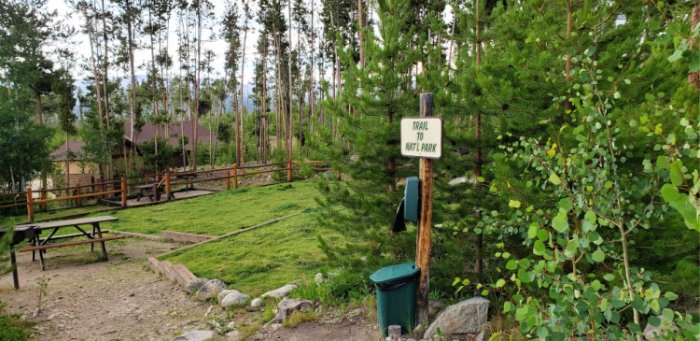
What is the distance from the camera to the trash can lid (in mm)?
3658

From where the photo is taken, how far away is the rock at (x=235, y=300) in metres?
5.32

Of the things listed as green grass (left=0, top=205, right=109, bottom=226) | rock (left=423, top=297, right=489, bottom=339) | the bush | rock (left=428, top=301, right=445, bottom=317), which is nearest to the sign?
rock (left=423, top=297, right=489, bottom=339)

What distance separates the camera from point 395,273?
3.77m

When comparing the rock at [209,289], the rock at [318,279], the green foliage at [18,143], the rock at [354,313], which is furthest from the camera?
Answer: the green foliage at [18,143]

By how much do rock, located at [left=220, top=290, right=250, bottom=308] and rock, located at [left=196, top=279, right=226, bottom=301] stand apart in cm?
41

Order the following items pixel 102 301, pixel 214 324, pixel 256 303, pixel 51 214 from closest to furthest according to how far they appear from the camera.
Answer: pixel 214 324 < pixel 256 303 < pixel 102 301 < pixel 51 214

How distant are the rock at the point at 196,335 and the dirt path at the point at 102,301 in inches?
13.2

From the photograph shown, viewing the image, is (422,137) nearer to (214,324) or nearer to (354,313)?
(354,313)

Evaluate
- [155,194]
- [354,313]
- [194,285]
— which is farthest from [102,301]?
[155,194]

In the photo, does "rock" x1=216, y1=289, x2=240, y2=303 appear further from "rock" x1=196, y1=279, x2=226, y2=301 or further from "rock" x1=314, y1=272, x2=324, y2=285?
"rock" x1=314, y1=272, x2=324, y2=285

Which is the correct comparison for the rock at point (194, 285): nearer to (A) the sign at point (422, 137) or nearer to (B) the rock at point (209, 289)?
(B) the rock at point (209, 289)

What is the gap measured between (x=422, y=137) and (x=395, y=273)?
1.22m

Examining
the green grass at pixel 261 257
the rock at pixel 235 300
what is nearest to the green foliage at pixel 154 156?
the green grass at pixel 261 257

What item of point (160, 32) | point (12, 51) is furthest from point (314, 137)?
point (160, 32)
